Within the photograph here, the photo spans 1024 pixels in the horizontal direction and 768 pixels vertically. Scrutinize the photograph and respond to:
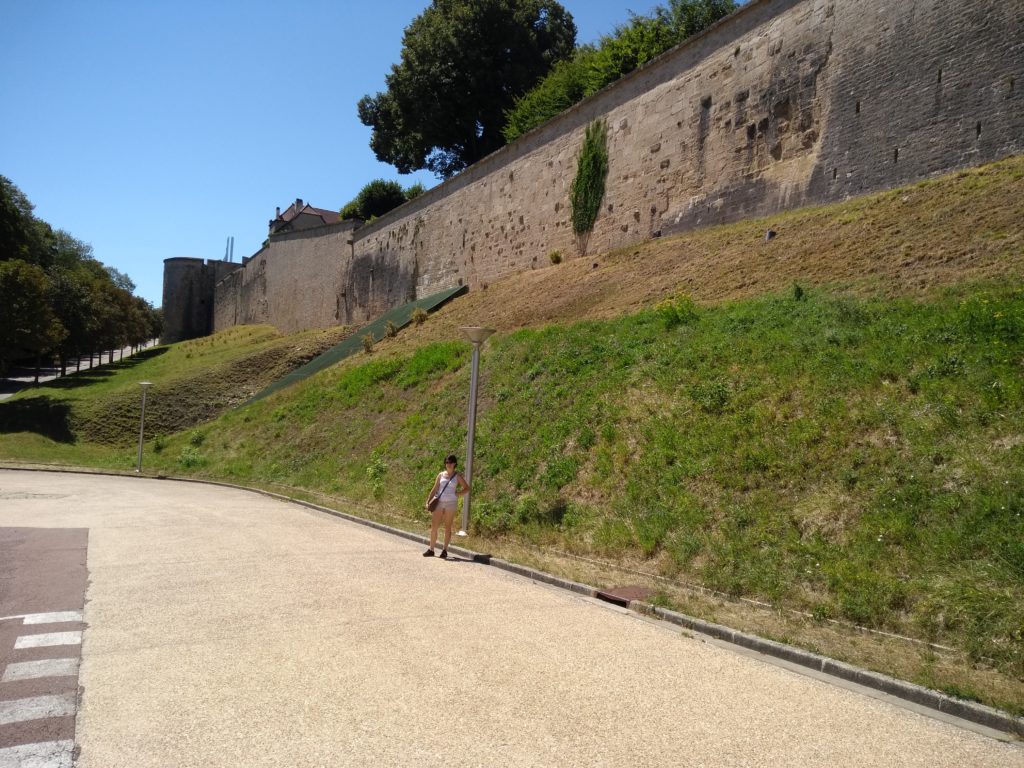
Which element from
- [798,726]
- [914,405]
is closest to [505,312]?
[914,405]

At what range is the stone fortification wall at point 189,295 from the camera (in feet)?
207

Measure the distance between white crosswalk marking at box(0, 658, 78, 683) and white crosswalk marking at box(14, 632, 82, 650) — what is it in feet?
1.24

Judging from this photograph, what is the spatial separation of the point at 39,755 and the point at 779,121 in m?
16.8

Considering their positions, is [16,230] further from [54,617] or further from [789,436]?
[789,436]

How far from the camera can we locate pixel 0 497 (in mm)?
14656

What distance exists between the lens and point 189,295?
6359cm

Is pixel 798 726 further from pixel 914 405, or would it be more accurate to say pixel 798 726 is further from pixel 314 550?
pixel 314 550

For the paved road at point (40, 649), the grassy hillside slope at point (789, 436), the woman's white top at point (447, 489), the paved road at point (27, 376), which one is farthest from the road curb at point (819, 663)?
the paved road at point (27, 376)

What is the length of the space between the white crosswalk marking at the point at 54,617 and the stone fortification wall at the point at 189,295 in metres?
61.8

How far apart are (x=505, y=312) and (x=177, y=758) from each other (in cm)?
1711

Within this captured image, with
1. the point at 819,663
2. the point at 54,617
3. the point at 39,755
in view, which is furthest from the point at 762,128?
the point at 39,755

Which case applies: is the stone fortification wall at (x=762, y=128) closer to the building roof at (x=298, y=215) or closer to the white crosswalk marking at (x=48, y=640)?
the white crosswalk marking at (x=48, y=640)

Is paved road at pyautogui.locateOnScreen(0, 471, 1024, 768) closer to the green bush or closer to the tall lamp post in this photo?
the tall lamp post

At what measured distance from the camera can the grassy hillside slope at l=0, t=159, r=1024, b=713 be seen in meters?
5.68
